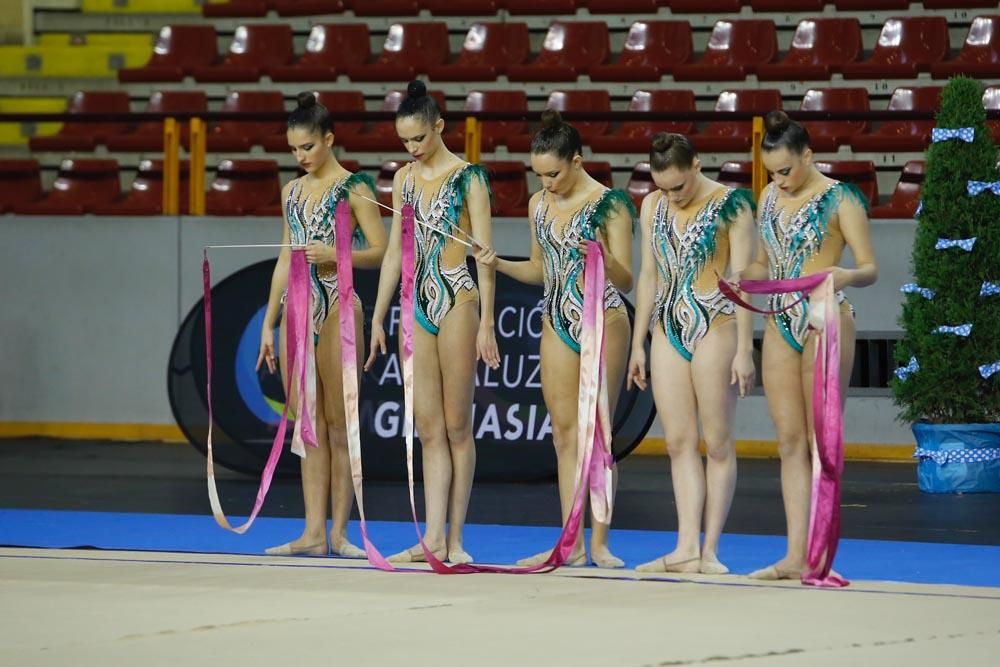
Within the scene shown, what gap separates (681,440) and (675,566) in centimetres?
42

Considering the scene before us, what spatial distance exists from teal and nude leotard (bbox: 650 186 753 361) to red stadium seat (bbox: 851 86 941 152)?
227 inches

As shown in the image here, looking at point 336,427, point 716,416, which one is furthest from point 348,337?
point 716,416

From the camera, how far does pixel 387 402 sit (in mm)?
8484

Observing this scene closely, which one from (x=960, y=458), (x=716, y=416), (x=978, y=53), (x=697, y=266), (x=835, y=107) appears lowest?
(x=960, y=458)

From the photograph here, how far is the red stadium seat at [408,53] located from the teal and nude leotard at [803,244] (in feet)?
24.5

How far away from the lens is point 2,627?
4.24m

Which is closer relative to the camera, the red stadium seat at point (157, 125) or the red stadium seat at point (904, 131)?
the red stadium seat at point (904, 131)

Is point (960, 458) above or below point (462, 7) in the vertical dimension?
below

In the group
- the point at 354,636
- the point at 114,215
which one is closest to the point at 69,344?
the point at 114,215

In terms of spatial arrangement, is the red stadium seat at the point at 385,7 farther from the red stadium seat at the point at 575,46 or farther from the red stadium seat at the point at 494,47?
the red stadium seat at the point at 575,46

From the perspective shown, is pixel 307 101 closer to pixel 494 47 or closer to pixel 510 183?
pixel 510 183

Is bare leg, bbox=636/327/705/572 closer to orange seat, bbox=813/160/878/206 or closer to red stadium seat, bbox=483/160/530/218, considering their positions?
orange seat, bbox=813/160/878/206

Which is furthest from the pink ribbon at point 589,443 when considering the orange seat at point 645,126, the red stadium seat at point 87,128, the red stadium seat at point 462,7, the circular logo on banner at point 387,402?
the red stadium seat at point 462,7

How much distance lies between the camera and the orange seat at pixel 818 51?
1141 centimetres
